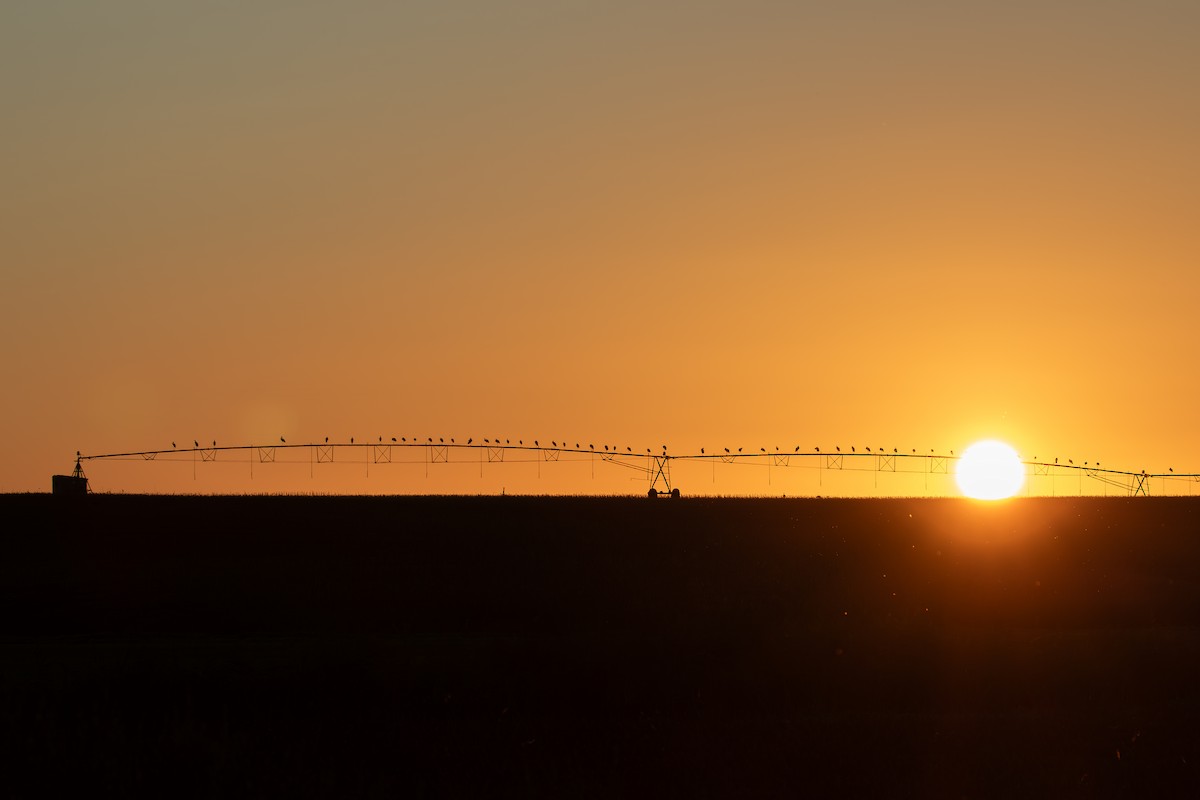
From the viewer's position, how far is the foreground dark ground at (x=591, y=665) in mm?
16469

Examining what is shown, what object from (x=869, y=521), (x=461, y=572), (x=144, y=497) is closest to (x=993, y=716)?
(x=461, y=572)

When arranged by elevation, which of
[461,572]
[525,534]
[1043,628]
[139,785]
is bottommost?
[139,785]

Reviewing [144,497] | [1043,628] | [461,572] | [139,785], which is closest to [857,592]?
[1043,628]

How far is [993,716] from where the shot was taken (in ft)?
65.4

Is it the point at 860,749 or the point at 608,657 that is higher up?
the point at 608,657

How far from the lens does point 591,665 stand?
82.7ft

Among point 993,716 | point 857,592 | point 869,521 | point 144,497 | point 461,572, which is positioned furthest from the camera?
point 144,497

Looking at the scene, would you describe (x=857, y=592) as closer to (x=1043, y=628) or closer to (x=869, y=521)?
(x=1043, y=628)

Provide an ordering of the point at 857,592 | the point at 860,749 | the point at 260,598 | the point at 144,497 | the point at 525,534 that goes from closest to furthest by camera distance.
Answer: the point at 860,749 → the point at 260,598 → the point at 857,592 → the point at 525,534 → the point at 144,497

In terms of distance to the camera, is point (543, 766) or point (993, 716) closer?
point (543, 766)

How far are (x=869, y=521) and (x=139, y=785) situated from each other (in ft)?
181

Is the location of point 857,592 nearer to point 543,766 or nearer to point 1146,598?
point 1146,598

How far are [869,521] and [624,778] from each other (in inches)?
2082

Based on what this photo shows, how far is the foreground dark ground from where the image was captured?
648 inches
